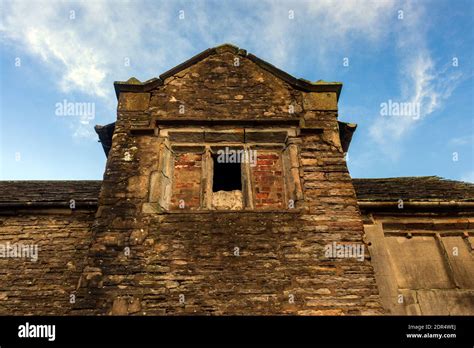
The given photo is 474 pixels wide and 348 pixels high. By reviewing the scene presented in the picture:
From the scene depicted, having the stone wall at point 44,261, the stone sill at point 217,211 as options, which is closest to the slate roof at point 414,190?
the stone sill at point 217,211

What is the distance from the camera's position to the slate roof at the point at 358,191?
21.5ft

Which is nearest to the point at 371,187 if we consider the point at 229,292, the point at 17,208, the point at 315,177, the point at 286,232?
the point at 315,177

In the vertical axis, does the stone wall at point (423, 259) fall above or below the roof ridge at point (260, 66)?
below

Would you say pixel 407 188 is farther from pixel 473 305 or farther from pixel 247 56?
pixel 247 56

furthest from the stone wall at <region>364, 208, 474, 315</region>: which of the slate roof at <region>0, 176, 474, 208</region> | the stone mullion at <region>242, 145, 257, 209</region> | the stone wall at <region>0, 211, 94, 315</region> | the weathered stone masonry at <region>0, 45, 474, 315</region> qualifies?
the stone wall at <region>0, 211, 94, 315</region>

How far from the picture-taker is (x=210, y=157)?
638 centimetres

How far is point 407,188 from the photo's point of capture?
25.2ft

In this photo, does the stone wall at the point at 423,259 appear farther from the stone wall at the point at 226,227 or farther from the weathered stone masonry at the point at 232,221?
the stone wall at the point at 226,227

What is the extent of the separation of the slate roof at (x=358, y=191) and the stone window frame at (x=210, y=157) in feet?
4.10

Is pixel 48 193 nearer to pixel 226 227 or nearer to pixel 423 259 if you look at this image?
pixel 226 227

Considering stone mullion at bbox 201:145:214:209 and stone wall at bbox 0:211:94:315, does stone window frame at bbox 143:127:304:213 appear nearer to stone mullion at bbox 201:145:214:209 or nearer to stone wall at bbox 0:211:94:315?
stone mullion at bbox 201:145:214:209

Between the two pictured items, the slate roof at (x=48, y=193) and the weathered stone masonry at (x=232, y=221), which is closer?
the weathered stone masonry at (x=232, y=221)

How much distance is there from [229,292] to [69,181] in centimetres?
554

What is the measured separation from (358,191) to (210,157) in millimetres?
2852
